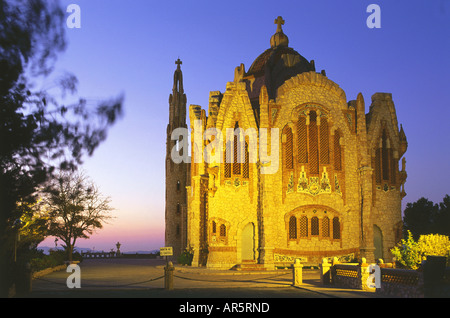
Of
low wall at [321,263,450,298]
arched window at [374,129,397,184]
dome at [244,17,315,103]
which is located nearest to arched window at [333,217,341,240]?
arched window at [374,129,397,184]

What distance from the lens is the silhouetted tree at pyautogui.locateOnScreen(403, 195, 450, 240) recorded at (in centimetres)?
4775

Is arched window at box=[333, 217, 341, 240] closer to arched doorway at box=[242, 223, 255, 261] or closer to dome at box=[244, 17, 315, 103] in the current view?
arched doorway at box=[242, 223, 255, 261]

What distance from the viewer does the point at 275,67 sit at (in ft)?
136

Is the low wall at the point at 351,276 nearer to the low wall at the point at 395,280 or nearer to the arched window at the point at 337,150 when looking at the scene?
the low wall at the point at 395,280

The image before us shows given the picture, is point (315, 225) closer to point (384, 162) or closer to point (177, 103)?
point (384, 162)

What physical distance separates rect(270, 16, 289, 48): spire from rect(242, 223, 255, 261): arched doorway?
17.7 meters

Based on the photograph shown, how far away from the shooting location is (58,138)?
1534 cm

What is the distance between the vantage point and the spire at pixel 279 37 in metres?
44.5


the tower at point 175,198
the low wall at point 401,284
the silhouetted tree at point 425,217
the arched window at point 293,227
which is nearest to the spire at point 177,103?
the tower at point 175,198

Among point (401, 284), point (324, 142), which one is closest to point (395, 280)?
point (401, 284)

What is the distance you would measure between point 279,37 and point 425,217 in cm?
2409
